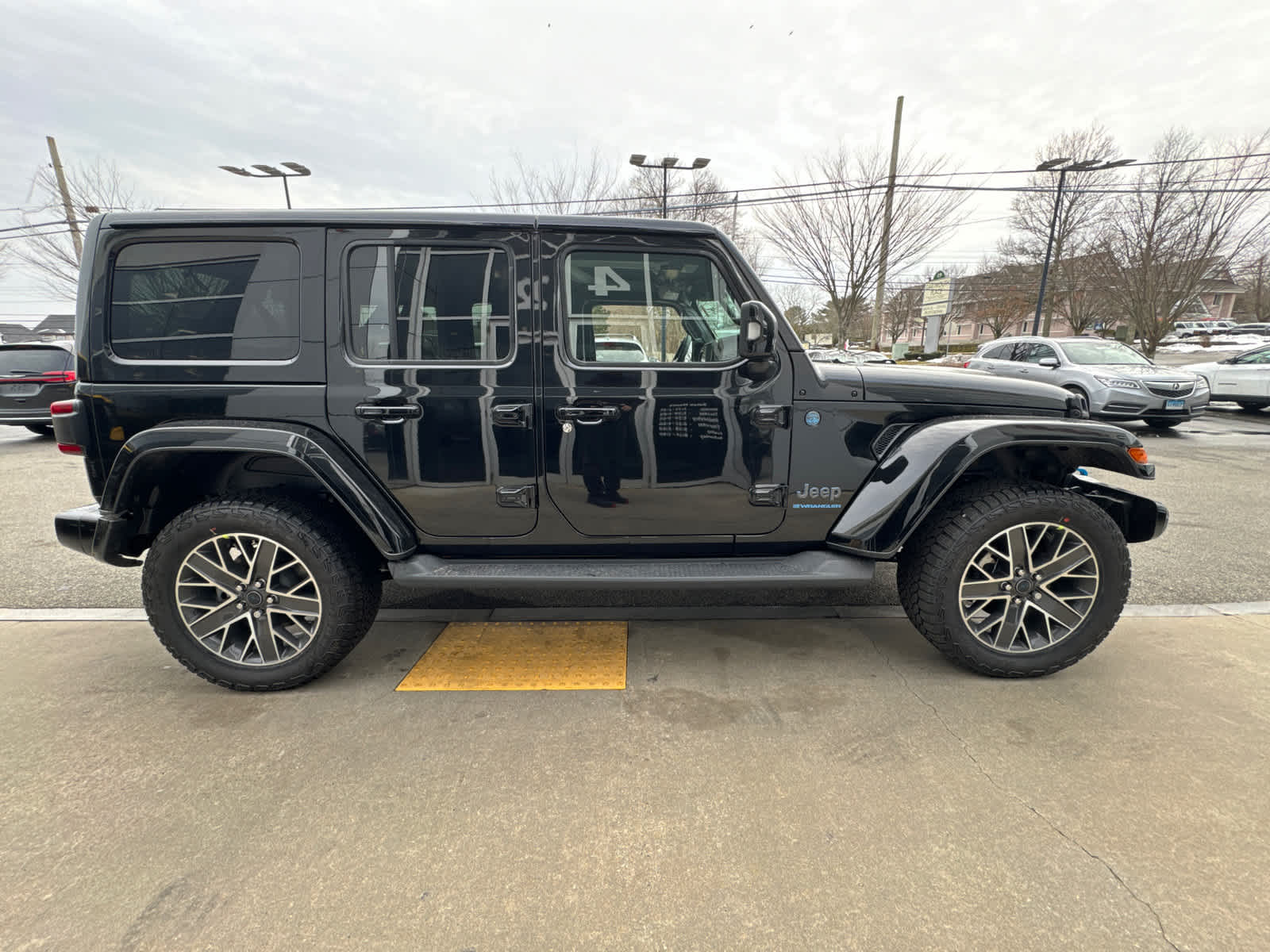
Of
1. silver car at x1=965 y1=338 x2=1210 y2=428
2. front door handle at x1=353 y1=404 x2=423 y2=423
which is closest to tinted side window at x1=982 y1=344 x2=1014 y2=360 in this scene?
silver car at x1=965 y1=338 x2=1210 y2=428

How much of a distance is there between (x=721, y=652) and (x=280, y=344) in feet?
7.71

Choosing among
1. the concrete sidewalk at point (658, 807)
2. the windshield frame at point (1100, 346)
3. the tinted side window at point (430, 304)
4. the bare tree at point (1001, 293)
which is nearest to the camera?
the concrete sidewalk at point (658, 807)

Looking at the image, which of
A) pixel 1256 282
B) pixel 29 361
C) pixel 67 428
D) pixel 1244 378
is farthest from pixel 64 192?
pixel 1256 282

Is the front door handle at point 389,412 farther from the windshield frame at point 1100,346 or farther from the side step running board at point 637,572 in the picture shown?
the windshield frame at point 1100,346

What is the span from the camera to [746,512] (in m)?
2.66

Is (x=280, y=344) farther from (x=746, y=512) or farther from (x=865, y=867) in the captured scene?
(x=865, y=867)

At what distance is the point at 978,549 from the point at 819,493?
67 cm

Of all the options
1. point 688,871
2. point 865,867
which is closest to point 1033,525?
point 865,867

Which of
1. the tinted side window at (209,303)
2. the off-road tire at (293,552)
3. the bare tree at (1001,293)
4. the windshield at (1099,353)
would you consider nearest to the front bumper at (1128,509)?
the off-road tire at (293,552)

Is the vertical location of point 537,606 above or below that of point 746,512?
below

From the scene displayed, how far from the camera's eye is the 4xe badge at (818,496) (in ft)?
8.69

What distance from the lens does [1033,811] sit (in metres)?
1.86

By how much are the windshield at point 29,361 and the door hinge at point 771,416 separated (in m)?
10.3

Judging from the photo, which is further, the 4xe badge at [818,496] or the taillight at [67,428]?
the 4xe badge at [818,496]
